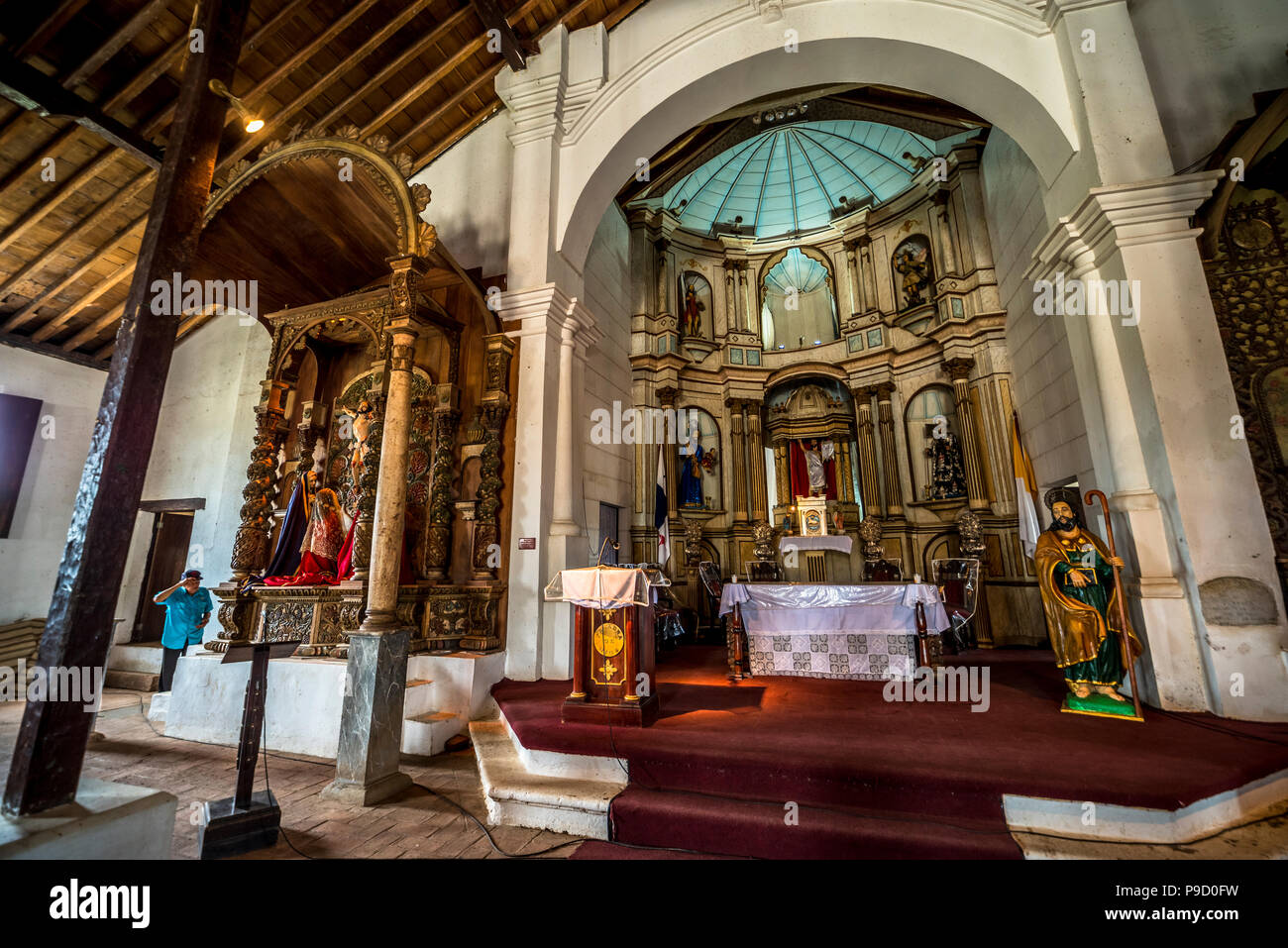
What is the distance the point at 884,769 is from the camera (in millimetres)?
2592

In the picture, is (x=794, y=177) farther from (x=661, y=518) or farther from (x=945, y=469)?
(x=661, y=518)

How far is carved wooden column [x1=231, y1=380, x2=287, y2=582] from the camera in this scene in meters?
5.04

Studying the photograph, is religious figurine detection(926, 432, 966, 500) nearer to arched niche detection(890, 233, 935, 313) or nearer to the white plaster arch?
arched niche detection(890, 233, 935, 313)

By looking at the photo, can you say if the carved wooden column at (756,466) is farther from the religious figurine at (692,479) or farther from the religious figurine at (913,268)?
the religious figurine at (913,268)

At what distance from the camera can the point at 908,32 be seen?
528 centimetres

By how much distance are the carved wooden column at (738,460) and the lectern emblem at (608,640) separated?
586 centimetres

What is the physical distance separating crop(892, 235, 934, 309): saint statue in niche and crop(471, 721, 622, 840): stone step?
9.03 meters

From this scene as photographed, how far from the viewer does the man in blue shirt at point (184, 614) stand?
5.42 m

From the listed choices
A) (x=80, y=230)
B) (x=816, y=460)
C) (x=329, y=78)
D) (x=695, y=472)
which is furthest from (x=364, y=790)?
(x=816, y=460)

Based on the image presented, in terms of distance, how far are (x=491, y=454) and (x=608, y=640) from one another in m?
2.58

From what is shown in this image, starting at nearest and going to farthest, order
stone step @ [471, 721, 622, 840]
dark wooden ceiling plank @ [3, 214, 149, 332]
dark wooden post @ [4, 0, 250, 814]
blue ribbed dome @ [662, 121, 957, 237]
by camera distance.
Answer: dark wooden post @ [4, 0, 250, 814] → stone step @ [471, 721, 622, 840] → dark wooden ceiling plank @ [3, 214, 149, 332] → blue ribbed dome @ [662, 121, 957, 237]

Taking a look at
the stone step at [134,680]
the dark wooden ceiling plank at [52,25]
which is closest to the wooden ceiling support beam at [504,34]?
the dark wooden ceiling plank at [52,25]

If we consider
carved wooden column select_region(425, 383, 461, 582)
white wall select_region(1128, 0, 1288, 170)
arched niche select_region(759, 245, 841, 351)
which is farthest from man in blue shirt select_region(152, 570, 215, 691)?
white wall select_region(1128, 0, 1288, 170)
